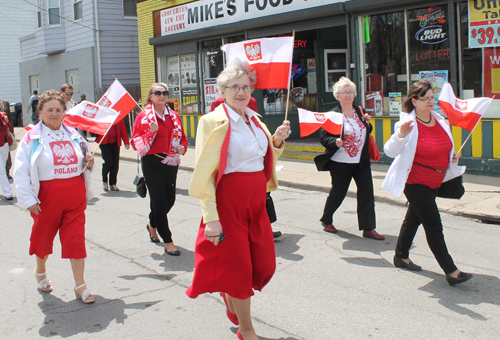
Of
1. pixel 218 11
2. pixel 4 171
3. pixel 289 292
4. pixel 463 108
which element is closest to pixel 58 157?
pixel 289 292

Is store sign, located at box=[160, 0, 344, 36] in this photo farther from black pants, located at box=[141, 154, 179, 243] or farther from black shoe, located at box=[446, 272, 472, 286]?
black shoe, located at box=[446, 272, 472, 286]

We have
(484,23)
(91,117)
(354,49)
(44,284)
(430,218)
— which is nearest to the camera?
(430,218)

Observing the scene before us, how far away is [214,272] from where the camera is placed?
11.4 ft

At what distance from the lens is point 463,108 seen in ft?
17.4

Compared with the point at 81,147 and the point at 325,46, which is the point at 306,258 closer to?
the point at 81,147

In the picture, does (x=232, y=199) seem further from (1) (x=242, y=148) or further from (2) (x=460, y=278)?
(2) (x=460, y=278)

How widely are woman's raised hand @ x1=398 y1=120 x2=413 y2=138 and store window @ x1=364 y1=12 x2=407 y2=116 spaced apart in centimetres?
652

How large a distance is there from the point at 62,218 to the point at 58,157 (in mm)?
537

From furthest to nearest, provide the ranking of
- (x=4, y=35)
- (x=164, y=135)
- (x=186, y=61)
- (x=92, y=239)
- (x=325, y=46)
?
(x=4, y=35) < (x=186, y=61) < (x=325, y=46) < (x=92, y=239) < (x=164, y=135)

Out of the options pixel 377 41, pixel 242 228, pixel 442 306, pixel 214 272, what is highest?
pixel 377 41

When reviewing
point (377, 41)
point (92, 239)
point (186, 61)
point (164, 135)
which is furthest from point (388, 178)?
point (186, 61)

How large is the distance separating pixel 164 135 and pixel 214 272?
2843 millimetres

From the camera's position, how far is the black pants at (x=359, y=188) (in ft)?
20.3

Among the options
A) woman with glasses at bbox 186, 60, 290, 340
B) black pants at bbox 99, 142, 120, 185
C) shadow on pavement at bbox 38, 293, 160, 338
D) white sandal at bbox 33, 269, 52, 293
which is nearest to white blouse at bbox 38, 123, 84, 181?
white sandal at bbox 33, 269, 52, 293
